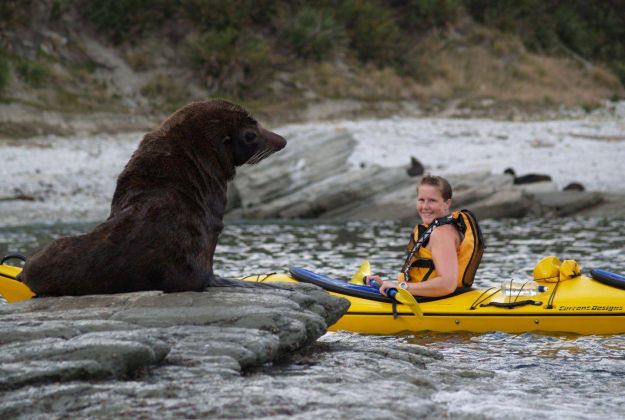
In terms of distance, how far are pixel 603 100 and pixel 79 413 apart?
29509mm

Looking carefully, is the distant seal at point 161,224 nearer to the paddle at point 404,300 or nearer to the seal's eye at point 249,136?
the seal's eye at point 249,136

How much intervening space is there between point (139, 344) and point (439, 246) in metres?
3.19

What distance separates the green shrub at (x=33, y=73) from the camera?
84.6 ft

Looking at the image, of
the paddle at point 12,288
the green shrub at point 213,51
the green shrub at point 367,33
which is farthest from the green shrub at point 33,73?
the paddle at point 12,288

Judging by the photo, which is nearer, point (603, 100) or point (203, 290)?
point (203, 290)

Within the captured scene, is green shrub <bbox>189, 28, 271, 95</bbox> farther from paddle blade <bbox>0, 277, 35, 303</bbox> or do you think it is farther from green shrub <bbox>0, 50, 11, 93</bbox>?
paddle blade <bbox>0, 277, 35, 303</bbox>

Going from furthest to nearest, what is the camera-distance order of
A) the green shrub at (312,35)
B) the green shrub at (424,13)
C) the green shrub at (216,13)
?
the green shrub at (424,13) → the green shrub at (312,35) → the green shrub at (216,13)

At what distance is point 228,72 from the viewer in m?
29.1

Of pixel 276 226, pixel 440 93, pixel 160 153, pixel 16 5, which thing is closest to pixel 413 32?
pixel 440 93

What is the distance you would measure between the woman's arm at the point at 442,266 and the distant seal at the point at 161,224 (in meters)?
1.76

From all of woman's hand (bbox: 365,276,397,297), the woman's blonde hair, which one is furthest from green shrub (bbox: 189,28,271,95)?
the woman's blonde hair

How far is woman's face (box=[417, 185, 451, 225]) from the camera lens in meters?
7.65

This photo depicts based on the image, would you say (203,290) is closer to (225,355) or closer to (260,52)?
(225,355)

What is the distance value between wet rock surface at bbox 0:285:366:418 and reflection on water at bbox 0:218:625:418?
0.34 meters
